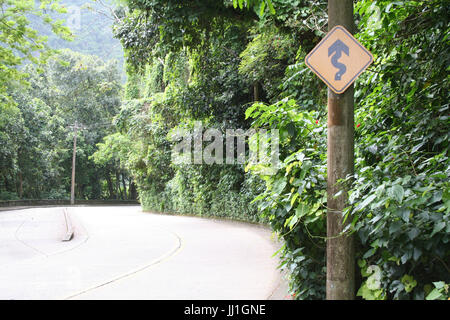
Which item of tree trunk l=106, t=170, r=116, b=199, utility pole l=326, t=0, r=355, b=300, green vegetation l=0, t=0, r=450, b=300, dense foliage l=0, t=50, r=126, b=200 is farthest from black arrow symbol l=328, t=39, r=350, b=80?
tree trunk l=106, t=170, r=116, b=199

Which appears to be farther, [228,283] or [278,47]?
[278,47]

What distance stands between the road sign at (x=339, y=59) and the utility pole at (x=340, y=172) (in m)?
0.10

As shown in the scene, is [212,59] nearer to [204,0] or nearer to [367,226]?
[204,0]

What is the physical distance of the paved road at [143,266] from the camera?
6184 mm

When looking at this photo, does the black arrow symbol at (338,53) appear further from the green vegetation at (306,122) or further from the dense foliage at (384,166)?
the dense foliage at (384,166)

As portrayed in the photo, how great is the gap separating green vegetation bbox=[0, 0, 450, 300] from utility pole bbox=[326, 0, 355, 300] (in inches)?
4.8

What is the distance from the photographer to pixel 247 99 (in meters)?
16.8

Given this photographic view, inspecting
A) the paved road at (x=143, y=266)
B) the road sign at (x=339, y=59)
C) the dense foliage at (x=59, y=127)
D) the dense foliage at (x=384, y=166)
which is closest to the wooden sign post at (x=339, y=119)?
the road sign at (x=339, y=59)

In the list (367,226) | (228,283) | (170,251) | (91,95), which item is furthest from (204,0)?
(91,95)

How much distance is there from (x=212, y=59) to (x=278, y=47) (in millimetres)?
5347

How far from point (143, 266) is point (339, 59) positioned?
20.2 ft

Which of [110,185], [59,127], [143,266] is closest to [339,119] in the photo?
[143,266]

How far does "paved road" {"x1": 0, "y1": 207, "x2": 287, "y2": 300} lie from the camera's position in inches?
243

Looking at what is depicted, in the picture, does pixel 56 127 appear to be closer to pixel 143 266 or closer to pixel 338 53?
pixel 143 266
